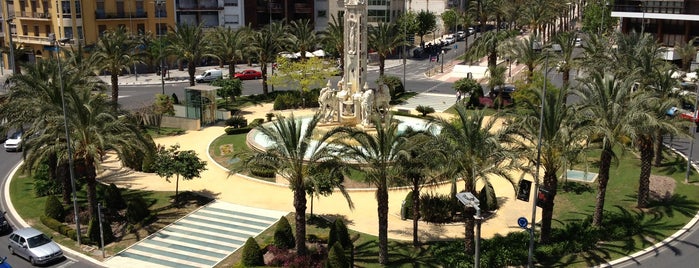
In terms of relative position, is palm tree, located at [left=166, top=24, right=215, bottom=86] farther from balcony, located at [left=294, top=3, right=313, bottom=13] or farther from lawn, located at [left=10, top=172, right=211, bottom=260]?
balcony, located at [left=294, top=3, right=313, bottom=13]

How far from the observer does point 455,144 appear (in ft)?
101

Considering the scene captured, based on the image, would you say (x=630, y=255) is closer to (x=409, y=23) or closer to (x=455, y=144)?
(x=455, y=144)

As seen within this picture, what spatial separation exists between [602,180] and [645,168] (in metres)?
5.49

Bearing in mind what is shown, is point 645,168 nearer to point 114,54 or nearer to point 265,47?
point 265,47

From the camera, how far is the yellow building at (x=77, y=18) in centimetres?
8894

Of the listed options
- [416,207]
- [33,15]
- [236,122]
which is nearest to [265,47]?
[236,122]

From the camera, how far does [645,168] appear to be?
3803cm

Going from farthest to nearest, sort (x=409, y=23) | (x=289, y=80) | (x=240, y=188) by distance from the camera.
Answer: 1. (x=409, y=23)
2. (x=289, y=80)
3. (x=240, y=188)

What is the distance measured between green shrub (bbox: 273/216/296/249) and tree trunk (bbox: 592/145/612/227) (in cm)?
1619

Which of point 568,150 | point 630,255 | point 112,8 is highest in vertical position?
point 112,8

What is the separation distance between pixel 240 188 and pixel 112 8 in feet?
193

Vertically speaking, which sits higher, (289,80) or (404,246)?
(289,80)

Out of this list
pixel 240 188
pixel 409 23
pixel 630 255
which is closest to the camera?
pixel 630 255

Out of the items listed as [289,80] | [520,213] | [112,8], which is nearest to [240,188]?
[520,213]
